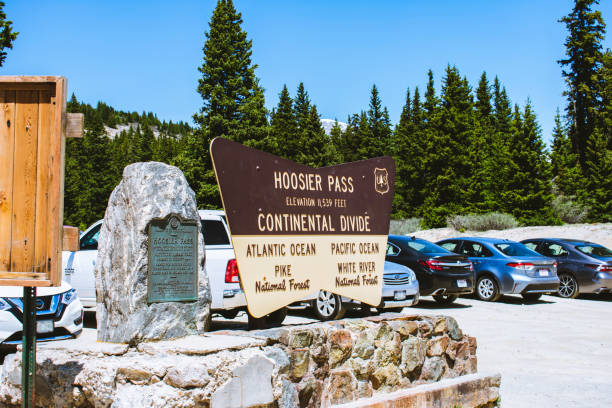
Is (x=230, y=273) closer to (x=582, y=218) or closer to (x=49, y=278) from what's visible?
(x=49, y=278)

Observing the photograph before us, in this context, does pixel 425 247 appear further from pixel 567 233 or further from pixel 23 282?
pixel 567 233

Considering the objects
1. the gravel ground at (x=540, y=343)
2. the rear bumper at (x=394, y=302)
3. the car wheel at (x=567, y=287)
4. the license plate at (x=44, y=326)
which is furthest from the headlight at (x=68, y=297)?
the car wheel at (x=567, y=287)

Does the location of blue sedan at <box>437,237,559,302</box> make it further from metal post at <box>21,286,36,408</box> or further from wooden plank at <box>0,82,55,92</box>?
wooden plank at <box>0,82,55,92</box>

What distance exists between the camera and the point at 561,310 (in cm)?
1412

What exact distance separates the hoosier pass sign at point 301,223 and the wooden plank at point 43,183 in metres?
1.30

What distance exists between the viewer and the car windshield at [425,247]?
46.5 feet

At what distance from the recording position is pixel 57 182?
150 inches

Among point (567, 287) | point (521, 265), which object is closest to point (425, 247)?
point (521, 265)

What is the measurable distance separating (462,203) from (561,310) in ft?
109

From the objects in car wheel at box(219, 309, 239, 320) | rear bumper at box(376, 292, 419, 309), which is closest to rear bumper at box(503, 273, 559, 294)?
rear bumper at box(376, 292, 419, 309)

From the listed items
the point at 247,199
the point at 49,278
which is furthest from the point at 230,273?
the point at 49,278

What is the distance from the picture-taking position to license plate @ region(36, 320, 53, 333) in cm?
705

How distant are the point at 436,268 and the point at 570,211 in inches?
1081

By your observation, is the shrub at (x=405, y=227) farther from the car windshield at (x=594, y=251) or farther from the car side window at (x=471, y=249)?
the car side window at (x=471, y=249)
